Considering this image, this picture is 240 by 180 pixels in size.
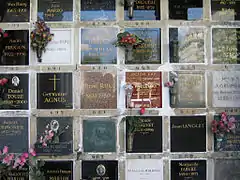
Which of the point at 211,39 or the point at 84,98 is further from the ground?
the point at 211,39

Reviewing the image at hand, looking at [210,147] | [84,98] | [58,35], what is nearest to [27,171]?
[84,98]

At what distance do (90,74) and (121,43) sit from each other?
0.46 m

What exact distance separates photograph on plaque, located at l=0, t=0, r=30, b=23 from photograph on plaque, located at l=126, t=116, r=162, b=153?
1.53 m

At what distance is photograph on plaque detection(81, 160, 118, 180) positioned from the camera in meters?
3.57


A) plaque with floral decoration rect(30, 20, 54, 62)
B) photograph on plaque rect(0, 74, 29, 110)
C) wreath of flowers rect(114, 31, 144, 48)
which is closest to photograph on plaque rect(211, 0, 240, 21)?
wreath of flowers rect(114, 31, 144, 48)

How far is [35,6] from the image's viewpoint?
12.0 ft

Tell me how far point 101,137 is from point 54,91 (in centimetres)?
68

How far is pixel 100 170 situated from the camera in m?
3.57

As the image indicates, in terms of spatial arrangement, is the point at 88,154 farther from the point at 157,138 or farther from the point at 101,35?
the point at 101,35

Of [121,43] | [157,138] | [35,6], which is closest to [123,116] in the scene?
[157,138]

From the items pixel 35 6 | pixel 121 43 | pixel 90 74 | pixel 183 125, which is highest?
pixel 35 6

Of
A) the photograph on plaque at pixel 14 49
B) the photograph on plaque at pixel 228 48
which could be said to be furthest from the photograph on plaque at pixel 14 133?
the photograph on plaque at pixel 228 48

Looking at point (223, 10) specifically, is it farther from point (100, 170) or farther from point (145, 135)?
point (100, 170)

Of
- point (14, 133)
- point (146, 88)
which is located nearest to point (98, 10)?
point (146, 88)
